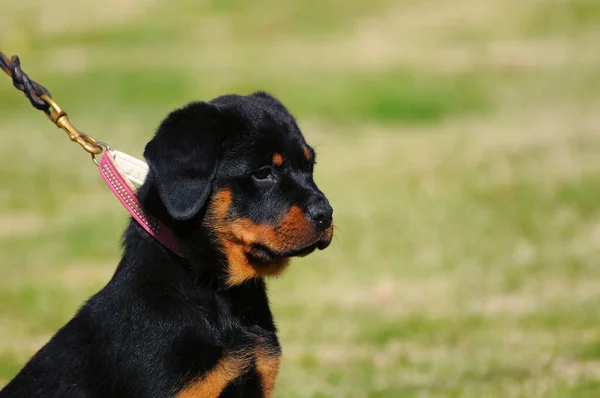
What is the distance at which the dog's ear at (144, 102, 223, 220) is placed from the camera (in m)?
5.15

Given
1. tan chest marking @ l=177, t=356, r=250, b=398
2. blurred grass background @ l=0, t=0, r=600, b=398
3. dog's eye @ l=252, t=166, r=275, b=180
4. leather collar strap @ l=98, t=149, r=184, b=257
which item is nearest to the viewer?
tan chest marking @ l=177, t=356, r=250, b=398

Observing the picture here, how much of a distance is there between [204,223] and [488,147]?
13.1 metres

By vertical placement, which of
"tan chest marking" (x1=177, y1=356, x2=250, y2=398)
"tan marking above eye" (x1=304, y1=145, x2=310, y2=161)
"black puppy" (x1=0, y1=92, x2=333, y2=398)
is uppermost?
"tan marking above eye" (x1=304, y1=145, x2=310, y2=161)

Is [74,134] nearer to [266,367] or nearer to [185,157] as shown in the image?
[185,157]

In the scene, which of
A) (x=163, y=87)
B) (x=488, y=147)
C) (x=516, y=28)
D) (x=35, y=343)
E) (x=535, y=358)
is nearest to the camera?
(x=535, y=358)

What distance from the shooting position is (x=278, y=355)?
17.8ft

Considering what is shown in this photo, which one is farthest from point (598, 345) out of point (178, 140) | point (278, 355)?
point (178, 140)

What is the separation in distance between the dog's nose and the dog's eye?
0.99 ft

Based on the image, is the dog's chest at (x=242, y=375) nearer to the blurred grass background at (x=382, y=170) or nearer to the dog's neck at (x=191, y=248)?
the dog's neck at (x=191, y=248)

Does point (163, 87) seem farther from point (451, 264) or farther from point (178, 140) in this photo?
point (178, 140)

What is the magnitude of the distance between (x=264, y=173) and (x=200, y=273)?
2.00 feet

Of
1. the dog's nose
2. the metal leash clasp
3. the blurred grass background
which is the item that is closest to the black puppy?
the dog's nose

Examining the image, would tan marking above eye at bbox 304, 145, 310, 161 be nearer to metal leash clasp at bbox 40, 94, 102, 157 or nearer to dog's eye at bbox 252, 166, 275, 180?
dog's eye at bbox 252, 166, 275, 180

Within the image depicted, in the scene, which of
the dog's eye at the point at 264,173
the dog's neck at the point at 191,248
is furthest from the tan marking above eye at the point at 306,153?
the dog's neck at the point at 191,248
